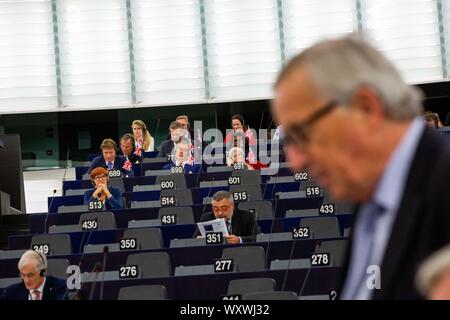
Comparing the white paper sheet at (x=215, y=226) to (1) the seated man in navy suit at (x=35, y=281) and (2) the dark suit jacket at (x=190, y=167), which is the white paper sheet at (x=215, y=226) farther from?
(2) the dark suit jacket at (x=190, y=167)

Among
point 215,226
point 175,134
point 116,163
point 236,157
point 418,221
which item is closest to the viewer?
point 418,221

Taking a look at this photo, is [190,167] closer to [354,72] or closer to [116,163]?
[116,163]

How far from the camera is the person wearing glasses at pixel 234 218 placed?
10.5 m

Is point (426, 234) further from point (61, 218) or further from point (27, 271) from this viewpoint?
point (61, 218)

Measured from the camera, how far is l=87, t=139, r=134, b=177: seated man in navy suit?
1490cm

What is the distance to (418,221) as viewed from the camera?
1.56m

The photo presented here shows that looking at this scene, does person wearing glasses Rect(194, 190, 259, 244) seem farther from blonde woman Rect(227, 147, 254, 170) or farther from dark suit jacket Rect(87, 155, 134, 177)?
blonde woman Rect(227, 147, 254, 170)

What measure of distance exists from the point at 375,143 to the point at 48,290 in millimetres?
6784

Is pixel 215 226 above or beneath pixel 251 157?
beneath

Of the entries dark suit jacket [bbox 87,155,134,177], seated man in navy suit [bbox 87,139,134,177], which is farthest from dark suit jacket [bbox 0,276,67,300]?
dark suit jacket [bbox 87,155,134,177]

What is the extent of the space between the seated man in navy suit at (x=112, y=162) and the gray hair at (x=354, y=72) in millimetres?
13246

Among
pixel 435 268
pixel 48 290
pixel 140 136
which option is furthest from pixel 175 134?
pixel 435 268

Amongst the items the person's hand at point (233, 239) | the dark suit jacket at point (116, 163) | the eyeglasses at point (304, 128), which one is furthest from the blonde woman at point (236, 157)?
the eyeglasses at point (304, 128)

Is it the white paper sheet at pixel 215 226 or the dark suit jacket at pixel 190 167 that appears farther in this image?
the dark suit jacket at pixel 190 167
